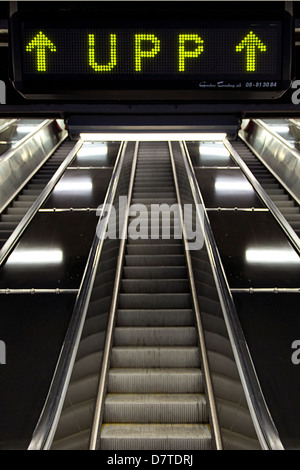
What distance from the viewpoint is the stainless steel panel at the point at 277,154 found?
8078 millimetres

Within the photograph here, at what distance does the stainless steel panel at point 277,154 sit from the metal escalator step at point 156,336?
361 centimetres

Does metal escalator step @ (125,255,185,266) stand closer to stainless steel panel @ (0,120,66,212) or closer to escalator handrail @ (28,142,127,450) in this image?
escalator handrail @ (28,142,127,450)

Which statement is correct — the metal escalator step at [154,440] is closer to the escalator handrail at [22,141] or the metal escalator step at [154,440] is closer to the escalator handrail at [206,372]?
the escalator handrail at [206,372]

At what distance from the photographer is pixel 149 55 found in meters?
2.75

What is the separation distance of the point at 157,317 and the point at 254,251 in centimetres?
149

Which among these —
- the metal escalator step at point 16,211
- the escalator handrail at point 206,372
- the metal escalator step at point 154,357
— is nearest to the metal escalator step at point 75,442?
the escalator handrail at point 206,372

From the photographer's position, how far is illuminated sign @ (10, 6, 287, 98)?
8.88 ft

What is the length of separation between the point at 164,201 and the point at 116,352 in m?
3.89

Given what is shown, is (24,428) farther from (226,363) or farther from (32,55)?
(32,55)

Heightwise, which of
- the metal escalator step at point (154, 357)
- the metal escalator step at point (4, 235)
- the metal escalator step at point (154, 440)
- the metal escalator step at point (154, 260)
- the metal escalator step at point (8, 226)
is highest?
the metal escalator step at point (8, 226)

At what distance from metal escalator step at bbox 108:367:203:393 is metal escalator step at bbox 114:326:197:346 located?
22.2 inches

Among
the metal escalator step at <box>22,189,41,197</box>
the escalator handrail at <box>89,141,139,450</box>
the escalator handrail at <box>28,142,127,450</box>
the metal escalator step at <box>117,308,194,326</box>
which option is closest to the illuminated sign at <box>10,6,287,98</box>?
the escalator handrail at <box>28,142,127,450</box>

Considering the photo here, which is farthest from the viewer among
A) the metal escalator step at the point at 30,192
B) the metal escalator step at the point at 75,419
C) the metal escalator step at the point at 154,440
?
the metal escalator step at the point at 30,192
